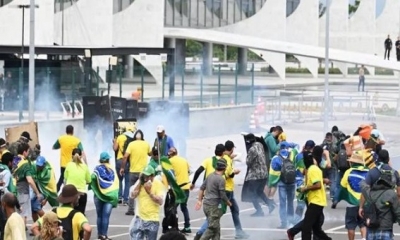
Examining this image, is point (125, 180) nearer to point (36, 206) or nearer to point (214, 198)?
point (36, 206)

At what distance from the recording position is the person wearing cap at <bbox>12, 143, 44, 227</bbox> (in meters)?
16.7

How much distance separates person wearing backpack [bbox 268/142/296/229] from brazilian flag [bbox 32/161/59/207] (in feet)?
11.9

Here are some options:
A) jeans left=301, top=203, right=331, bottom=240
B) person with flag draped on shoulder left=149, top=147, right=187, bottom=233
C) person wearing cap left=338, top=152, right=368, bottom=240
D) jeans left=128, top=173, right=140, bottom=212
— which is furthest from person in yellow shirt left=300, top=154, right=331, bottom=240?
jeans left=128, top=173, right=140, bottom=212

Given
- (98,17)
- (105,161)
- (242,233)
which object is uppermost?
(98,17)

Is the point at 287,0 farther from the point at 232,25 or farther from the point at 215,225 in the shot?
the point at 215,225

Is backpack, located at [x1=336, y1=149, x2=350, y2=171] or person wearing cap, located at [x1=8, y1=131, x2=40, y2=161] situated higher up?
person wearing cap, located at [x1=8, y1=131, x2=40, y2=161]

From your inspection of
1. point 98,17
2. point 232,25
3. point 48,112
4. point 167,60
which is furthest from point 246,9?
point 48,112

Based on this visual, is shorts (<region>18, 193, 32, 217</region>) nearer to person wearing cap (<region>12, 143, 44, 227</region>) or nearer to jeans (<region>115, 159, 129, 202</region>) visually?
person wearing cap (<region>12, 143, 44, 227</region>)

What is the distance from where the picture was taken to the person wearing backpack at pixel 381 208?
44.4 feet

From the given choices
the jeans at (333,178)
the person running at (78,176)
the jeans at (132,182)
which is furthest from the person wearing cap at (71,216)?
the jeans at (333,178)

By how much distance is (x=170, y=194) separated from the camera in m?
17.2

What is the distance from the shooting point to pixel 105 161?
54.5 feet

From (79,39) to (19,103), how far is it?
→ 29270 mm

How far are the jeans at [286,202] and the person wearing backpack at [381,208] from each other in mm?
5177
